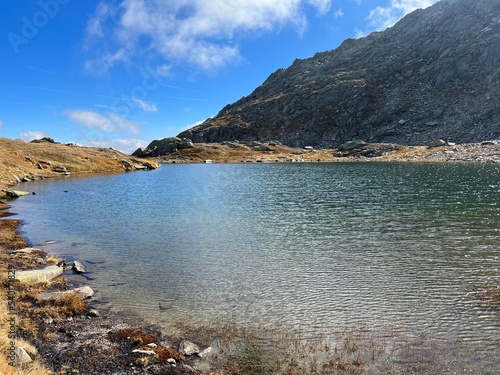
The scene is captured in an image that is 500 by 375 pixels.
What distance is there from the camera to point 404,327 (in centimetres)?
1597

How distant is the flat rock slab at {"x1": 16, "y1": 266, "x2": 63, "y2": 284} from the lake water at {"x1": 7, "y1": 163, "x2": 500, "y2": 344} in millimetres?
2339

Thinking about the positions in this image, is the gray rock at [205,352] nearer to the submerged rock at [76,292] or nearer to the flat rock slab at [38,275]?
the submerged rock at [76,292]

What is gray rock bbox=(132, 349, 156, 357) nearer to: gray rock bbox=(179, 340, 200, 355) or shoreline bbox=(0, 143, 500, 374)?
shoreline bbox=(0, 143, 500, 374)

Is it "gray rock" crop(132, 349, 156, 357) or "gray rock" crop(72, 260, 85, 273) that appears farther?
"gray rock" crop(72, 260, 85, 273)

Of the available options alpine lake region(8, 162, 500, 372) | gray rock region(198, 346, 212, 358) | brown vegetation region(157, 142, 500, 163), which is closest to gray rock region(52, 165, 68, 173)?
alpine lake region(8, 162, 500, 372)

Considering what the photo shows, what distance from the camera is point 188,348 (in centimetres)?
1438

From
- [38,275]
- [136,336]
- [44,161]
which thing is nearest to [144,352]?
[136,336]

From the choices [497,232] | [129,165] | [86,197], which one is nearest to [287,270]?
[497,232]

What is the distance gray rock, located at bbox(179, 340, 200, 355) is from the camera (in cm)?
1416

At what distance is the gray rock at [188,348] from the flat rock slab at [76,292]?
8.05 metres

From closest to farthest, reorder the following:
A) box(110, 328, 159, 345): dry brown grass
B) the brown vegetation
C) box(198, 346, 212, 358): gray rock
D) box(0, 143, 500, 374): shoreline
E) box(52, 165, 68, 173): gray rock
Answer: box(0, 143, 500, 374): shoreline
box(198, 346, 212, 358): gray rock
box(110, 328, 159, 345): dry brown grass
box(52, 165, 68, 173): gray rock
the brown vegetation

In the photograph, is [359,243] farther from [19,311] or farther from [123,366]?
[19,311]

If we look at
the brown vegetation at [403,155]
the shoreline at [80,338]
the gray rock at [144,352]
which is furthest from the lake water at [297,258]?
the brown vegetation at [403,155]

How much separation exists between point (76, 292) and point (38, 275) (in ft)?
12.5
